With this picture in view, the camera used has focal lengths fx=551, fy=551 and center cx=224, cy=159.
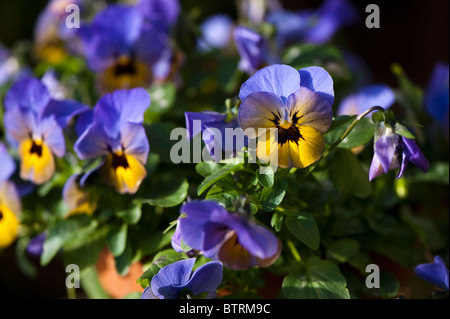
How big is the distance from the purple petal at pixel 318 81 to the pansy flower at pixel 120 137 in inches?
7.3

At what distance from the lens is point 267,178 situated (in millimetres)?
568

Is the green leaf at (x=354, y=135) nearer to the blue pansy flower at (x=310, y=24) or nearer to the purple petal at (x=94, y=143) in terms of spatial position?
the purple petal at (x=94, y=143)

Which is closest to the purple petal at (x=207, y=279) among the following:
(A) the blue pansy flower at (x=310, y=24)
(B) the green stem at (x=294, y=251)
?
(B) the green stem at (x=294, y=251)

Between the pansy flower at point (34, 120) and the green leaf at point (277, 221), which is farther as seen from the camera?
the pansy flower at point (34, 120)

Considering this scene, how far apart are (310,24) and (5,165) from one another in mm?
637

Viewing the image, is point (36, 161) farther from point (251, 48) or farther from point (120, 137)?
point (251, 48)

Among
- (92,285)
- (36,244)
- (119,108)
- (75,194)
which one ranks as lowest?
(92,285)

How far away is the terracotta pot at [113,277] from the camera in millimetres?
745

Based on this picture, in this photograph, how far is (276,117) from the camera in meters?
0.55

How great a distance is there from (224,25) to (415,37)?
1.28 metres

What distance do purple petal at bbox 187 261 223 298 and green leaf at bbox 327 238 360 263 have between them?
160 millimetres

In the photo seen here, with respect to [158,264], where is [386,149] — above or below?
above

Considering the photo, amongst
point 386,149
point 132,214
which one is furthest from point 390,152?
point 132,214
